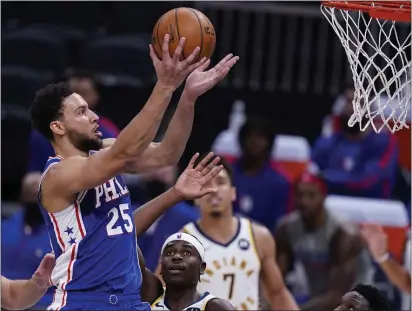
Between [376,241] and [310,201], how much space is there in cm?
86


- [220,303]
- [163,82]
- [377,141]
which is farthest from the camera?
[377,141]

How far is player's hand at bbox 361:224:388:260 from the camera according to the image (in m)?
9.62

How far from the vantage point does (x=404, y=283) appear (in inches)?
376

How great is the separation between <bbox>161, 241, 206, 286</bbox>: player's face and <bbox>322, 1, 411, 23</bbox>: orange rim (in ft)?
5.41

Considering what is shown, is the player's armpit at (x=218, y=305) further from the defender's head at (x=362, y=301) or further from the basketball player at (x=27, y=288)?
the basketball player at (x=27, y=288)

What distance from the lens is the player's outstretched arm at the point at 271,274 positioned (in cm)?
871

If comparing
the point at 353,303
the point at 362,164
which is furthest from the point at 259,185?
the point at 353,303

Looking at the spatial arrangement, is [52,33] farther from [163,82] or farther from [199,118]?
[163,82]

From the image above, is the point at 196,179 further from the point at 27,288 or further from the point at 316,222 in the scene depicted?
the point at 316,222

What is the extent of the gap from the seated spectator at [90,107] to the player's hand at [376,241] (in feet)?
7.73

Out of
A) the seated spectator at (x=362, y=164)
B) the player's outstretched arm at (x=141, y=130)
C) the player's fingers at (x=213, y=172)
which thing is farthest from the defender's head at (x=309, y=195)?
the player's outstretched arm at (x=141, y=130)

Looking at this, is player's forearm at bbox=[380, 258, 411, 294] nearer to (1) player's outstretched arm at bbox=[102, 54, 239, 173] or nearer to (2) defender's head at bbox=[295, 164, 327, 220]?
(2) defender's head at bbox=[295, 164, 327, 220]

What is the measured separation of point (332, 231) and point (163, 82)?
4.74 meters

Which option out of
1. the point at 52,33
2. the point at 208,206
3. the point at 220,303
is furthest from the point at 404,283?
the point at 52,33
